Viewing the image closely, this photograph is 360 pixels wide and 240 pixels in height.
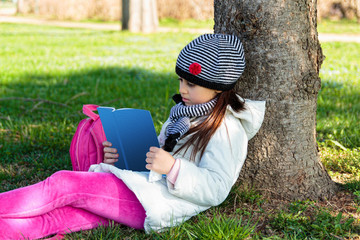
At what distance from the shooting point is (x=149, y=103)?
5.17m

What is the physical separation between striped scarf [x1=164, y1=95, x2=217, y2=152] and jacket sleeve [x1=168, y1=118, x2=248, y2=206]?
0.11 metres

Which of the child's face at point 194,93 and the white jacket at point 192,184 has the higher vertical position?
the child's face at point 194,93

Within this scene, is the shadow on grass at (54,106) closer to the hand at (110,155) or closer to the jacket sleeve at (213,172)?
the hand at (110,155)

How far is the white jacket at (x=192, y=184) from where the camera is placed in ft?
7.22

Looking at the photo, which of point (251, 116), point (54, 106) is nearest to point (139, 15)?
point (54, 106)

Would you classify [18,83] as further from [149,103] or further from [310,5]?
[310,5]

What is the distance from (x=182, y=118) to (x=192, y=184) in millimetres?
371

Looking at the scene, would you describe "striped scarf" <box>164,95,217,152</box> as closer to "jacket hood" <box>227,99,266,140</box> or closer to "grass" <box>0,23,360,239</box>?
"jacket hood" <box>227,99,266,140</box>

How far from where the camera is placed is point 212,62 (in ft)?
7.39

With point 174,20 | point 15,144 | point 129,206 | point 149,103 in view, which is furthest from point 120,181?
point 174,20

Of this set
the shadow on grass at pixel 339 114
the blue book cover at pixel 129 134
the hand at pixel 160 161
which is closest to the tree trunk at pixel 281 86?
the blue book cover at pixel 129 134

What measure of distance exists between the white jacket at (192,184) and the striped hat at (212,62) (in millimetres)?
193

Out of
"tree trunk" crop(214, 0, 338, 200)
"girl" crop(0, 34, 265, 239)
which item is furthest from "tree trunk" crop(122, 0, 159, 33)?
"girl" crop(0, 34, 265, 239)

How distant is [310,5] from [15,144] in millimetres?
2627
